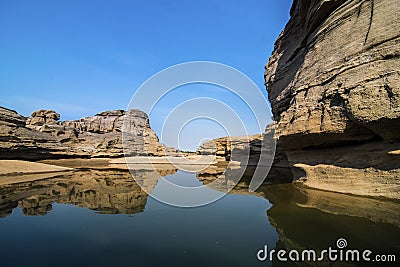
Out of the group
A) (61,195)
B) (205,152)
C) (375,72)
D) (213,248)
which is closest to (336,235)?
(213,248)

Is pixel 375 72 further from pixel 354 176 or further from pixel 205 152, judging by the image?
pixel 205 152

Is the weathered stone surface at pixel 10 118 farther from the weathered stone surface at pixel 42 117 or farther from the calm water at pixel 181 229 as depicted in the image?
the calm water at pixel 181 229

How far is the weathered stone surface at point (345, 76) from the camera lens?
808cm

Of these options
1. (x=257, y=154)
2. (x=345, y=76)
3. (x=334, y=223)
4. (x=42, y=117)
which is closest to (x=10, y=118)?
(x=42, y=117)

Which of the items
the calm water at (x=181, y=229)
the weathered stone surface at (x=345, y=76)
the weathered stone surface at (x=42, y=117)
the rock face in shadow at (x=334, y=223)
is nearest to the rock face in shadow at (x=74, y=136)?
the weathered stone surface at (x=42, y=117)

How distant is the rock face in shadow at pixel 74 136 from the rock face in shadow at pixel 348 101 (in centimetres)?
2855

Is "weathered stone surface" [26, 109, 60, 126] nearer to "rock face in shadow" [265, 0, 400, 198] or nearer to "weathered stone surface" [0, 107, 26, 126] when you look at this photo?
"weathered stone surface" [0, 107, 26, 126]

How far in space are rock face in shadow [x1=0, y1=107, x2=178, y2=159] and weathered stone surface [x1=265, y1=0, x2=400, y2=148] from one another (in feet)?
93.6

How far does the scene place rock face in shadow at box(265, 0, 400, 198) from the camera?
8172 millimetres

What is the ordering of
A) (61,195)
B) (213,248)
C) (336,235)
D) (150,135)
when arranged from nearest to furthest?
(213,248) → (336,235) → (61,195) → (150,135)

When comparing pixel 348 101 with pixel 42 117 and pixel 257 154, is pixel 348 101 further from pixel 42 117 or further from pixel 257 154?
pixel 42 117

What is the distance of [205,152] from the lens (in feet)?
185

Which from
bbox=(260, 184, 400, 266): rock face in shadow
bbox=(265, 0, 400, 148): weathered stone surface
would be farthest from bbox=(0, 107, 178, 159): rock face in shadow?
bbox=(260, 184, 400, 266): rock face in shadow

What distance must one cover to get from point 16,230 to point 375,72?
43.9 feet
